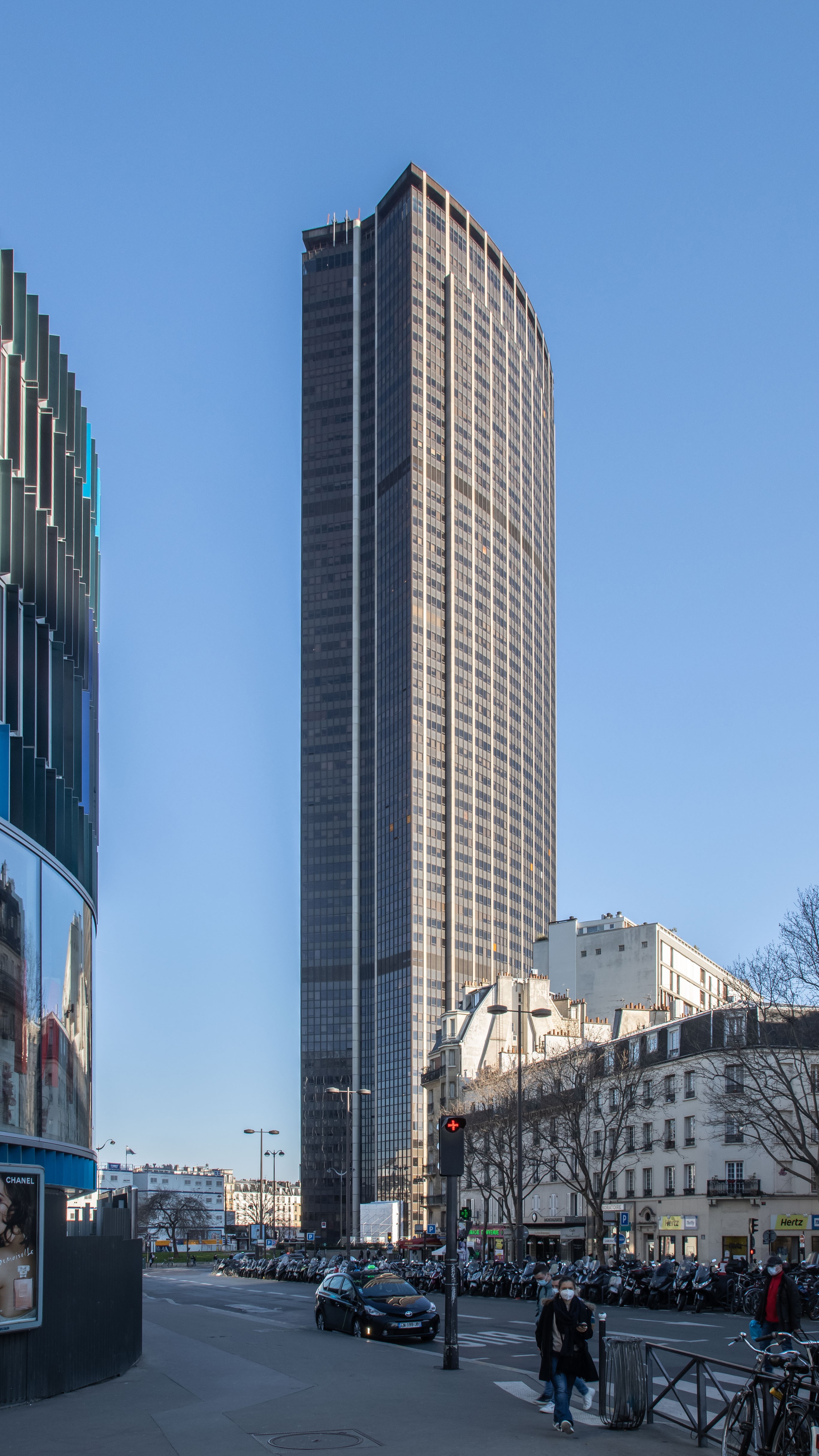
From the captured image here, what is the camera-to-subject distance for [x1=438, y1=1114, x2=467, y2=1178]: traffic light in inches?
816

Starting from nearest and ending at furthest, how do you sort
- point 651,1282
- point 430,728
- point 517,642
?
point 651,1282, point 430,728, point 517,642

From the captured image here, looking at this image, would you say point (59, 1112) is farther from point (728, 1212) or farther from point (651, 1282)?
point (728, 1212)

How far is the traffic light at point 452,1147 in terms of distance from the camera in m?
20.7

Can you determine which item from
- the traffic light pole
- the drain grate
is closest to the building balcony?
the traffic light pole

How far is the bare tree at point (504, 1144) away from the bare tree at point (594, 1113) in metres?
1.21

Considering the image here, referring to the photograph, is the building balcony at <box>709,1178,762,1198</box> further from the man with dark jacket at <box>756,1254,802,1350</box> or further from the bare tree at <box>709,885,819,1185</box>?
the man with dark jacket at <box>756,1254,802,1350</box>

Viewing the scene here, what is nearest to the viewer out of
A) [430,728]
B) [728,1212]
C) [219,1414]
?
[219,1414]

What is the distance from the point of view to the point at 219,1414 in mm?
16500

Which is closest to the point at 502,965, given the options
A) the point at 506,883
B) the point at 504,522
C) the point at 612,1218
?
the point at 506,883

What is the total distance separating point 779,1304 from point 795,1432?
15.8 feet

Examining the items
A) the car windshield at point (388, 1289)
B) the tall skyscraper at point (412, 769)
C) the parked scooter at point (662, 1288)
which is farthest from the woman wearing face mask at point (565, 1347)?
the tall skyscraper at point (412, 769)

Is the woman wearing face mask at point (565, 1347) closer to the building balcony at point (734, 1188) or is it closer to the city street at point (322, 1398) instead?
the city street at point (322, 1398)

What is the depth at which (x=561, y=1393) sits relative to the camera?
14430 mm

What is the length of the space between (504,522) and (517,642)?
1792cm
